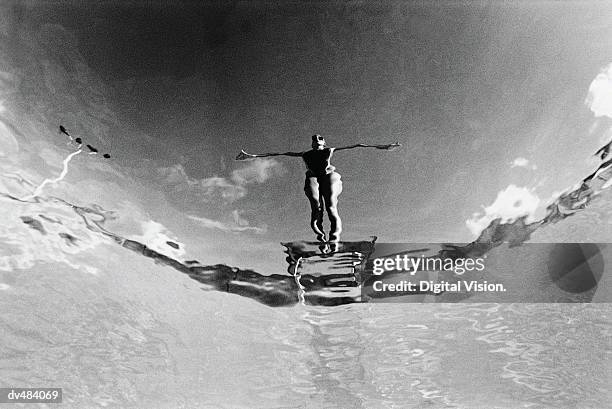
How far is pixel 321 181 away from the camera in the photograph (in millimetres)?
6816

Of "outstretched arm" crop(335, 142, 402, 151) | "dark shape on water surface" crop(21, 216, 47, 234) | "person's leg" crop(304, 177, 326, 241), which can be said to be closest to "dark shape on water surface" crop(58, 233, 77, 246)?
"dark shape on water surface" crop(21, 216, 47, 234)

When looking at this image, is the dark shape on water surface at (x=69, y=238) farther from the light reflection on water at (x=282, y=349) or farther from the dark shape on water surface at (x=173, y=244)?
the dark shape on water surface at (x=173, y=244)

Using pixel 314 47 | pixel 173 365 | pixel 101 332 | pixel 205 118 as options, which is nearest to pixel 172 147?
pixel 205 118

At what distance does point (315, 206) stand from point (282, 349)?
2693 millimetres

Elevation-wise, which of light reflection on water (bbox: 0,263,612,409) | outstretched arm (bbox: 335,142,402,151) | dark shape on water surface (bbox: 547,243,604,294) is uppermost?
outstretched arm (bbox: 335,142,402,151)

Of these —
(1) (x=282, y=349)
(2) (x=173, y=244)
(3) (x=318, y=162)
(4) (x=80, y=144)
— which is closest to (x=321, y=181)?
(3) (x=318, y=162)

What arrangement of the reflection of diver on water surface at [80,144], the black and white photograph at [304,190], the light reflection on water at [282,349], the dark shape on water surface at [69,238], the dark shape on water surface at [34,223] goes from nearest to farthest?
the black and white photograph at [304,190] → the reflection of diver on water surface at [80,144] → the dark shape on water surface at [34,223] → the dark shape on water surface at [69,238] → the light reflection on water at [282,349]

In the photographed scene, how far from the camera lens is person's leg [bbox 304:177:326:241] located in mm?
6848

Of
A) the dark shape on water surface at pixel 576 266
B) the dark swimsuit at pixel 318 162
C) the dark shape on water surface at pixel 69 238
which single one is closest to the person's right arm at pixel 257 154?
the dark swimsuit at pixel 318 162

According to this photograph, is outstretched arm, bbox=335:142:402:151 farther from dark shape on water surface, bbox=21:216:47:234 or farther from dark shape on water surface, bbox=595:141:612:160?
dark shape on water surface, bbox=21:216:47:234

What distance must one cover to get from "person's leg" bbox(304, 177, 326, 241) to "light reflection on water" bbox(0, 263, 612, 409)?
1.30m

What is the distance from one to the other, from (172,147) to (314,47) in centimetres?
232

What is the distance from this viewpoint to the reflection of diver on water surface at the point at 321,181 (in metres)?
6.75

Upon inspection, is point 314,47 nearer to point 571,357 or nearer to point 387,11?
point 387,11
